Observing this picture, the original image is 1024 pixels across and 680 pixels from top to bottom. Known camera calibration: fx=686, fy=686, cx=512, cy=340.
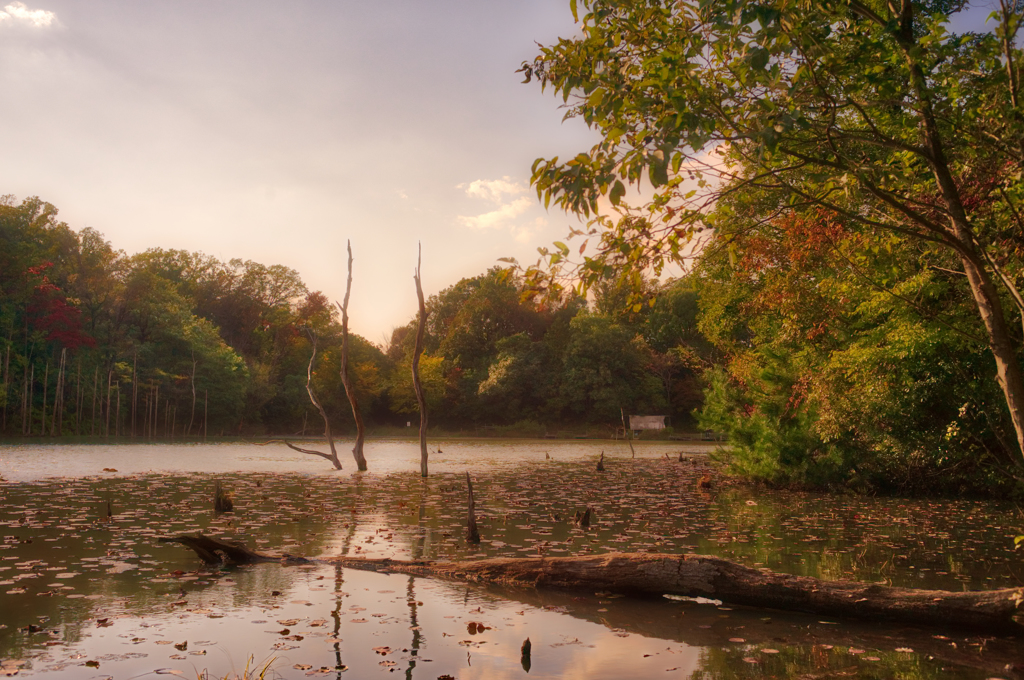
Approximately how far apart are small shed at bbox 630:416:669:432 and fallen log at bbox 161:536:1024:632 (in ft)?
194

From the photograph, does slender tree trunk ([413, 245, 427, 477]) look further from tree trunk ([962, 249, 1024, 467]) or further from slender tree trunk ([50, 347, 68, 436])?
slender tree trunk ([50, 347, 68, 436])

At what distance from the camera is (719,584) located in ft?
23.0

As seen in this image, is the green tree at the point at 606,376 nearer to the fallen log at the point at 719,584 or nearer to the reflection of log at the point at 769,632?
the fallen log at the point at 719,584

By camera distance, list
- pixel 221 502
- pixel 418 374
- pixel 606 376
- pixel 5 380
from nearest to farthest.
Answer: pixel 221 502, pixel 418 374, pixel 5 380, pixel 606 376

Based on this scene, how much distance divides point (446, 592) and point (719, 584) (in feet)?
9.42

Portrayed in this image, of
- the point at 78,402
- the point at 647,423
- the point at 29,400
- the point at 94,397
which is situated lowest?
the point at 647,423

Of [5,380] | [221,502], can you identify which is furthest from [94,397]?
[221,502]

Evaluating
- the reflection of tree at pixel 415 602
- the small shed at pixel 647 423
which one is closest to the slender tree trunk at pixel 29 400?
the reflection of tree at pixel 415 602

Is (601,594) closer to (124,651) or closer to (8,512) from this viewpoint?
(124,651)

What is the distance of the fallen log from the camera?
611 cm

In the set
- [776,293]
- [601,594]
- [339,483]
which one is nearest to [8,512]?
[339,483]

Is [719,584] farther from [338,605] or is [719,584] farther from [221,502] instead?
[221,502]

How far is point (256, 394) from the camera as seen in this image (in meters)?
64.7

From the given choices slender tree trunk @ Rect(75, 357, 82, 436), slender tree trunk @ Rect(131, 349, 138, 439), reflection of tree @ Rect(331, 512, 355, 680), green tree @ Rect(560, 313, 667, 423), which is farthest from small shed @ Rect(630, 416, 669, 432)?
reflection of tree @ Rect(331, 512, 355, 680)
